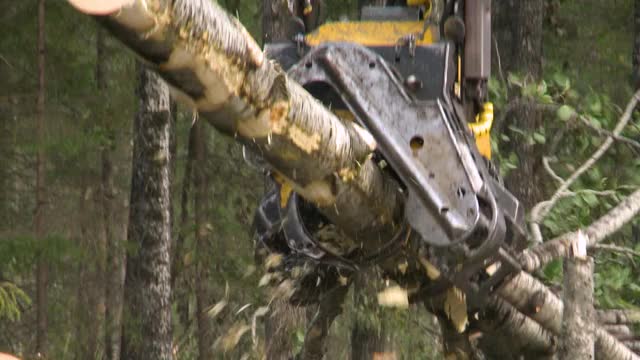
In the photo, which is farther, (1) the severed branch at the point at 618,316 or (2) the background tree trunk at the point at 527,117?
(2) the background tree trunk at the point at 527,117

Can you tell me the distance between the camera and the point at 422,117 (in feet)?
14.5

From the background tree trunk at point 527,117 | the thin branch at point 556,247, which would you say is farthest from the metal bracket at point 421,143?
the background tree trunk at point 527,117

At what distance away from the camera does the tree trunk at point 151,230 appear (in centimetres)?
1195

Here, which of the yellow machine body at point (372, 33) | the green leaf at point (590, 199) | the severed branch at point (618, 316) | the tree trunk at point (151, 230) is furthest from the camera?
the tree trunk at point (151, 230)

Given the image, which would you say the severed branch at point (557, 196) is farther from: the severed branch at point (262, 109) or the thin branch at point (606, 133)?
the severed branch at point (262, 109)

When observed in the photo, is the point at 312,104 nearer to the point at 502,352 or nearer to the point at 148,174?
the point at 502,352

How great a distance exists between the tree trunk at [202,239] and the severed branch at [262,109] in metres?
10.4

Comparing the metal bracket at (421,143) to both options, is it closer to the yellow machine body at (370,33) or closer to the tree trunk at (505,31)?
the yellow machine body at (370,33)

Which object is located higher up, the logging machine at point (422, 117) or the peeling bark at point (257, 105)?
the peeling bark at point (257, 105)

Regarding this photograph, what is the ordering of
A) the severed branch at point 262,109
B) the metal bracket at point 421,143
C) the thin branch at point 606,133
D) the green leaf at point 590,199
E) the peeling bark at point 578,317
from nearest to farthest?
the severed branch at point 262,109, the metal bracket at point 421,143, the peeling bark at point 578,317, the green leaf at point 590,199, the thin branch at point 606,133

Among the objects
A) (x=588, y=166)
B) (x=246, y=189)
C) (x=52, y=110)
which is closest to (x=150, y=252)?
(x=52, y=110)

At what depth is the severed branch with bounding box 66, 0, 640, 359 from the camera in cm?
295

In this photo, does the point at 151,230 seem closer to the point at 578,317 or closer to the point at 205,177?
the point at 205,177

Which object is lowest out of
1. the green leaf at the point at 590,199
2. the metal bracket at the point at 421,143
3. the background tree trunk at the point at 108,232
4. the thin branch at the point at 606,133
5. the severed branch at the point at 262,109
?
the background tree trunk at the point at 108,232
